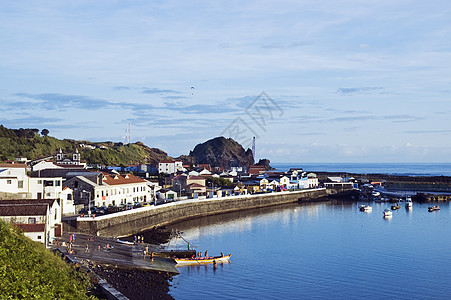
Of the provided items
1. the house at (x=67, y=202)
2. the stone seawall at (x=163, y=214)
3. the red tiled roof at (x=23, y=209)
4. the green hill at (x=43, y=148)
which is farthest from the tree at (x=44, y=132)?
the red tiled roof at (x=23, y=209)

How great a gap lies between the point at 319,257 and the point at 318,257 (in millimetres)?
101

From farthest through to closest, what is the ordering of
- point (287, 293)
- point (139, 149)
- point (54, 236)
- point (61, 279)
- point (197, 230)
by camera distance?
point (139, 149)
point (197, 230)
point (54, 236)
point (287, 293)
point (61, 279)

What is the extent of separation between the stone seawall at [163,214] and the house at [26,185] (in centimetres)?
613

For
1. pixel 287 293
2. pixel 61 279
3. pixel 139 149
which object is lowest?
pixel 287 293

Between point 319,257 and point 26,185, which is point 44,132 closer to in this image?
point 26,185

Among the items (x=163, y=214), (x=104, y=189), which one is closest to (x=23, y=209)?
(x=104, y=189)

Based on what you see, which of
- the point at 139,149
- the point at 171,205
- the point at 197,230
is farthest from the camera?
the point at 139,149

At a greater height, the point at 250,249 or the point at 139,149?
the point at 139,149

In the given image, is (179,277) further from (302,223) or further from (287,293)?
(302,223)

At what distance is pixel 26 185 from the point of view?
54.1 m

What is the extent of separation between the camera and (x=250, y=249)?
5075 centimetres

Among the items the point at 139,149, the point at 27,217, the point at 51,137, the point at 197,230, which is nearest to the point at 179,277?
the point at 27,217

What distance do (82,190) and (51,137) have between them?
97702 mm

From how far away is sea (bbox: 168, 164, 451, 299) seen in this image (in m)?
35.7
